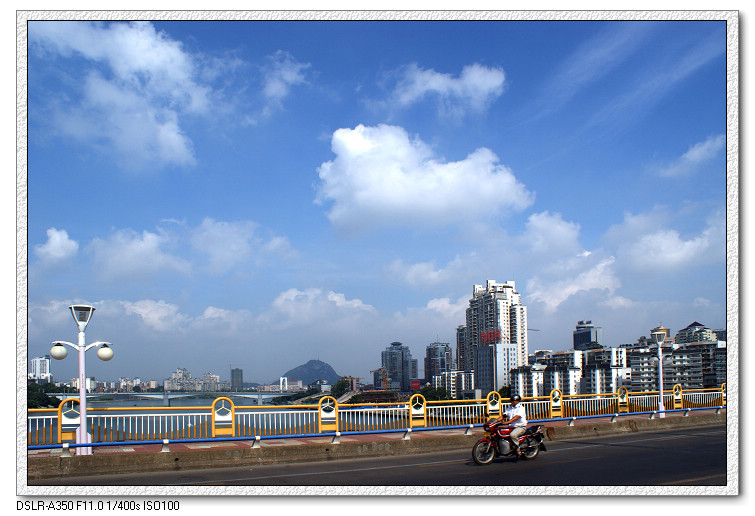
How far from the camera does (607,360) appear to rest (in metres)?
133

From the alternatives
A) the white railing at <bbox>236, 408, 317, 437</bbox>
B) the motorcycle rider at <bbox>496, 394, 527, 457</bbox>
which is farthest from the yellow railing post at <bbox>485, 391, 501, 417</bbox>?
the white railing at <bbox>236, 408, 317, 437</bbox>

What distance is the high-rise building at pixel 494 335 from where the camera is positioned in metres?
150

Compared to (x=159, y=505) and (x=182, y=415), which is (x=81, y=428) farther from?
(x=159, y=505)

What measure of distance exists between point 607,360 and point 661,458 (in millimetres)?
132487

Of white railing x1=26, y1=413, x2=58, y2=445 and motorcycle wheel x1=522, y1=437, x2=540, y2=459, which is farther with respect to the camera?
motorcycle wheel x1=522, y1=437, x2=540, y2=459

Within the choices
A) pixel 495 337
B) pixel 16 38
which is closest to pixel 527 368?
pixel 495 337

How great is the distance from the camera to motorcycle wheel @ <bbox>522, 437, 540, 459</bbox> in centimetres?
1131

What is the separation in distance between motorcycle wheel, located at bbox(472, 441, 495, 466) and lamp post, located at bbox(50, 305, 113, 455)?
7.48 meters

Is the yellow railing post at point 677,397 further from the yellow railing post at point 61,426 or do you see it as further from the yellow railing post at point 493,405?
the yellow railing post at point 61,426

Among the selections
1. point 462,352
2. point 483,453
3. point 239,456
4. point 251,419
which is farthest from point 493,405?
point 462,352

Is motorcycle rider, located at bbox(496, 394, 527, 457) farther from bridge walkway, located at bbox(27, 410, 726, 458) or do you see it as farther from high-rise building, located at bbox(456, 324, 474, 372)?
high-rise building, located at bbox(456, 324, 474, 372)

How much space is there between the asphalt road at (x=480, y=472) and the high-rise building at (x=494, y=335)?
451ft

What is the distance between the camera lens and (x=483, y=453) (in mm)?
10930

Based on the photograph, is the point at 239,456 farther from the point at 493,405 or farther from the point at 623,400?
the point at 623,400
